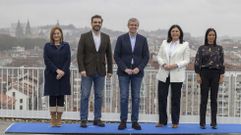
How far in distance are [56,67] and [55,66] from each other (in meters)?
0.02

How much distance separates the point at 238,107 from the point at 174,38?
104 inches

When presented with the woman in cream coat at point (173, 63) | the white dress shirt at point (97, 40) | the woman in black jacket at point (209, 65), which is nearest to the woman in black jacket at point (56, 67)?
the white dress shirt at point (97, 40)

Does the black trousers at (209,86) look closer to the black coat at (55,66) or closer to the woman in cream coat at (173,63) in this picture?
the woman in cream coat at (173,63)

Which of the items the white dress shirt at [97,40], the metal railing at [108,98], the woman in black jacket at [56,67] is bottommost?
the metal railing at [108,98]

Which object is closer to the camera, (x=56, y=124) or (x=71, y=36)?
(x=56, y=124)

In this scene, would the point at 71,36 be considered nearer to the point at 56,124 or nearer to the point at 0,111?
the point at 0,111

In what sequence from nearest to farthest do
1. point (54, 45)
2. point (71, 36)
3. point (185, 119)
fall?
point (54, 45), point (185, 119), point (71, 36)

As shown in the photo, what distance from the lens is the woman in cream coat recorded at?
21.0 feet

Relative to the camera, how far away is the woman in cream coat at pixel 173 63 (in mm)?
6387

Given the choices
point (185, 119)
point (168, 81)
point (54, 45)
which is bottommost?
point (185, 119)

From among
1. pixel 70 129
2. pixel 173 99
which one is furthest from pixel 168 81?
pixel 70 129

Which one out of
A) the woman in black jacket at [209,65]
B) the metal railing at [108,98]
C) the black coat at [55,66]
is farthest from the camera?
the metal railing at [108,98]

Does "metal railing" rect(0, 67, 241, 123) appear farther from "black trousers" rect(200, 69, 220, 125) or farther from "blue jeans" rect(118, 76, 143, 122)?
"blue jeans" rect(118, 76, 143, 122)

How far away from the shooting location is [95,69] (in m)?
6.32
